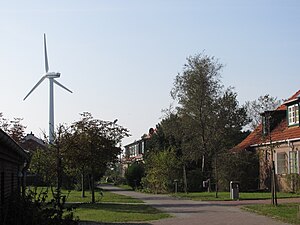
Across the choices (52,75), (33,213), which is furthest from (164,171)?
(33,213)

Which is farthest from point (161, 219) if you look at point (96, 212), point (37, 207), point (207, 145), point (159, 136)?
point (159, 136)

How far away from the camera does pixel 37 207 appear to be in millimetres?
12609

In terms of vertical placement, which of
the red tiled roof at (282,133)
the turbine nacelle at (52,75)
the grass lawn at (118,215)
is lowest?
the grass lawn at (118,215)

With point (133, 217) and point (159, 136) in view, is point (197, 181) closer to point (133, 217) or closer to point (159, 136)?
point (159, 136)

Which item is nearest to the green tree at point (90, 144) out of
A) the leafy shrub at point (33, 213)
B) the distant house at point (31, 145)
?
the distant house at point (31, 145)

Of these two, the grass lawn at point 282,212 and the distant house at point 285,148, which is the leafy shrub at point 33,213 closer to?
the grass lawn at point 282,212

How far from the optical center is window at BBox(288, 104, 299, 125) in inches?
1480

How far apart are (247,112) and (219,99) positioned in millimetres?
17868

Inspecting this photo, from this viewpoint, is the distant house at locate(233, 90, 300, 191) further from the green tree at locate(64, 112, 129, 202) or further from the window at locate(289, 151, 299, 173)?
the green tree at locate(64, 112, 129, 202)

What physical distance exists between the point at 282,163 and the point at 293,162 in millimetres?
1854

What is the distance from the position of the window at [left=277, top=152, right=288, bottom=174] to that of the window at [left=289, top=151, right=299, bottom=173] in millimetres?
765

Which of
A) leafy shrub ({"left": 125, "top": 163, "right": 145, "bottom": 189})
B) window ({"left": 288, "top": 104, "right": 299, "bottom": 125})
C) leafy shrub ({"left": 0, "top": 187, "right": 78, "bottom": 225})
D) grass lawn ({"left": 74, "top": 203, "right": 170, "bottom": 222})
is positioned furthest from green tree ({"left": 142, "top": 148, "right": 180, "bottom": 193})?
leafy shrub ({"left": 0, "top": 187, "right": 78, "bottom": 225})

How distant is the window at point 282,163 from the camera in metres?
38.6

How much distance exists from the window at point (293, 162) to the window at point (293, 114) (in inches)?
90.4
